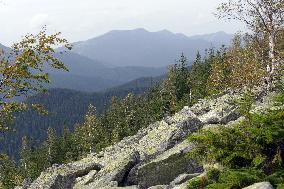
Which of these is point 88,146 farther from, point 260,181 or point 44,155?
point 260,181

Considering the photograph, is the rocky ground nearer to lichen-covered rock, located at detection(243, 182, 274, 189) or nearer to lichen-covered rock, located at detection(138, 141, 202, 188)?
lichen-covered rock, located at detection(138, 141, 202, 188)

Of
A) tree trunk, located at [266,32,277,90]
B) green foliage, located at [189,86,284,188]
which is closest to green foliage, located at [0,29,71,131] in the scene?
green foliage, located at [189,86,284,188]

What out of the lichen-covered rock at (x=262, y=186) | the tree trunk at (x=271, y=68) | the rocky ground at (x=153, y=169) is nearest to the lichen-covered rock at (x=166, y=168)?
the rocky ground at (x=153, y=169)

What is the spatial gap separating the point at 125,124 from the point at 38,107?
343 ft

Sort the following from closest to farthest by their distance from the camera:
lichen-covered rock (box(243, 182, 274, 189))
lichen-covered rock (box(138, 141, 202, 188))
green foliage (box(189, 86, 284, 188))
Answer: lichen-covered rock (box(243, 182, 274, 189)) → green foliage (box(189, 86, 284, 188)) → lichen-covered rock (box(138, 141, 202, 188))

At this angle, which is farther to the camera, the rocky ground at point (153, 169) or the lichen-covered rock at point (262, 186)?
the rocky ground at point (153, 169)

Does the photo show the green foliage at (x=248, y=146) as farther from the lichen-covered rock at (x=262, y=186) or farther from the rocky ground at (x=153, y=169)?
the rocky ground at (x=153, y=169)

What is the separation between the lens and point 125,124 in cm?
12112

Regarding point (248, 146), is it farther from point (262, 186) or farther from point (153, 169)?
point (153, 169)

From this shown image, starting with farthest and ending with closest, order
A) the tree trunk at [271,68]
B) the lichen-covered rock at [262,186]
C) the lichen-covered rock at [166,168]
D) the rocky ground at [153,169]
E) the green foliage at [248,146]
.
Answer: the tree trunk at [271,68]
the lichen-covered rock at [166,168]
the rocky ground at [153,169]
the green foliage at [248,146]
the lichen-covered rock at [262,186]

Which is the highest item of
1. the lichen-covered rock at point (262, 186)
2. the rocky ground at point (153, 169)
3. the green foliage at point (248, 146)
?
the green foliage at point (248, 146)

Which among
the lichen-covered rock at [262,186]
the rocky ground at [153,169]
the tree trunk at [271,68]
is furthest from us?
the tree trunk at [271,68]

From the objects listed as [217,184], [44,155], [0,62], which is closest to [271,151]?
[217,184]

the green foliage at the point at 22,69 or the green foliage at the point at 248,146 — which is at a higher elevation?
the green foliage at the point at 22,69
